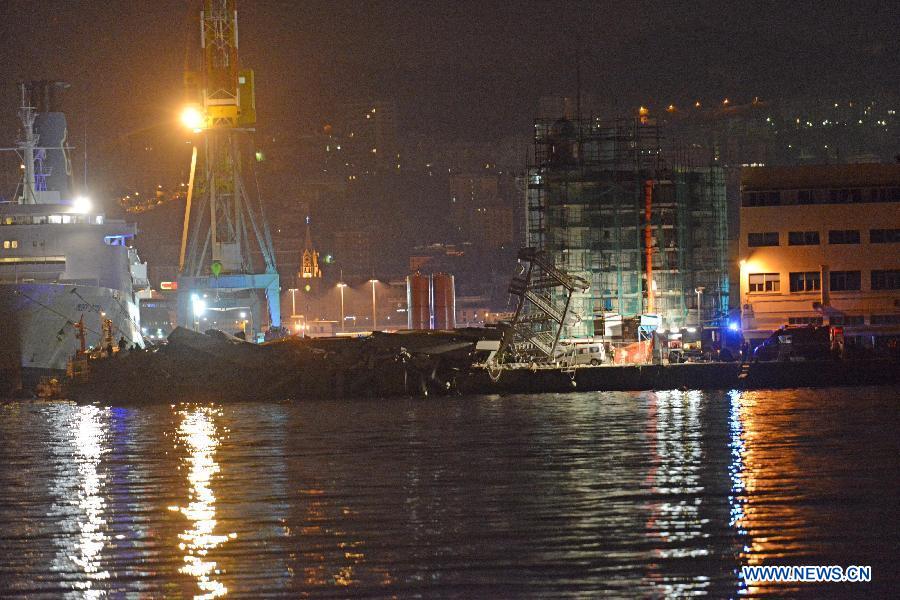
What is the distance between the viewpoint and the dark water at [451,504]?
2019 centimetres

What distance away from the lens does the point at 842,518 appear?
2408cm

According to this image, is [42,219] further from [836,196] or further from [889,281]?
[889,281]

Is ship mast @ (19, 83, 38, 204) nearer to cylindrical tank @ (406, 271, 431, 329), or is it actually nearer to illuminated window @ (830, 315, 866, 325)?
cylindrical tank @ (406, 271, 431, 329)

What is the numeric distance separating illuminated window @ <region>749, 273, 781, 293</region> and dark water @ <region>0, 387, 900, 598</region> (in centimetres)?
2464

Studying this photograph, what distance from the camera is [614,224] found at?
66000mm

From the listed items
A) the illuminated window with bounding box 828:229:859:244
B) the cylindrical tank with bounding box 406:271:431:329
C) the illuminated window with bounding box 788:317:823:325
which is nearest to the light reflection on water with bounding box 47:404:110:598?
the illuminated window with bounding box 788:317:823:325

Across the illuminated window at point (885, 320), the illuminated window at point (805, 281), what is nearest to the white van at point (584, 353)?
the illuminated window at point (805, 281)

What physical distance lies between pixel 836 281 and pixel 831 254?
4.77 ft

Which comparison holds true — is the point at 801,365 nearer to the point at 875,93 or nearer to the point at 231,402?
the point at 231,402

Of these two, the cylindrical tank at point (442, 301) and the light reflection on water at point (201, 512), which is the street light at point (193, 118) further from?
the light reflection on water at point (201, 512)

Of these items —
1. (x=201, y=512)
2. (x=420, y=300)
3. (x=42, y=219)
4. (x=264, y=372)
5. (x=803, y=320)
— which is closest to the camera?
(x=201, y=512)

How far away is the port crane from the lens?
247 ft

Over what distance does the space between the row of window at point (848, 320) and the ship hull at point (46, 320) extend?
3539cm

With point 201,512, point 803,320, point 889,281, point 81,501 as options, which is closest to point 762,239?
point 803,320
